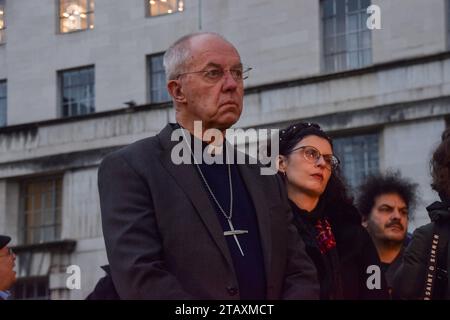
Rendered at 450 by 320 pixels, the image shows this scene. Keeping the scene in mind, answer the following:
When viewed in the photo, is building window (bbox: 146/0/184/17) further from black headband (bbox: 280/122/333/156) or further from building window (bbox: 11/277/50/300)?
black headband (bbox: 280/122/333/156)

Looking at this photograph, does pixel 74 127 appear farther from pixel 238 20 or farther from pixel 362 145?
pixel 362 145

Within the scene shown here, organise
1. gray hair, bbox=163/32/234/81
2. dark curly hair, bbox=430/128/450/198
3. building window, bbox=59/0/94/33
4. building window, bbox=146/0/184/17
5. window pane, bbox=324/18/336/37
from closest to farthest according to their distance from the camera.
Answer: gray hair, bbox=163/32/234/81, dark curly hair, bbox=430/128/450/198, window pane, bbox=324/18/336/37, building window, bbox=146/0/184/17, building window, bbox=59/0/94/33

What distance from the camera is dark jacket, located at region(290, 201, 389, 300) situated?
22.1 ft

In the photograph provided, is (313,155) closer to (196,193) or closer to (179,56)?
(179,56)

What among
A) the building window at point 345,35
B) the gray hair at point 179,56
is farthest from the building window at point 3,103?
the gray hair at point 179,56

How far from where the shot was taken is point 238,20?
2825 cm

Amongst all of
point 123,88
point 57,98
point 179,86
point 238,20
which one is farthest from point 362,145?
point 179,86

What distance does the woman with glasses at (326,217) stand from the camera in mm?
6785

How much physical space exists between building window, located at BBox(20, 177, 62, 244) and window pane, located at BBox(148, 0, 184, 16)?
493 centimetres

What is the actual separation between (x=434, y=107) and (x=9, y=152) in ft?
39.0

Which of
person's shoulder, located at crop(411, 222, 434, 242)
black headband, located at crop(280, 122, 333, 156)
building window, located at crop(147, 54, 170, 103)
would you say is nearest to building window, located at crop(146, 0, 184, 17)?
building window, located at crop(147, 54, 170, 103)

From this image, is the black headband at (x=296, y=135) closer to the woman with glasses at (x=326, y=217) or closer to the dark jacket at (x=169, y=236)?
the woman with glasses at (x=326, y=217)

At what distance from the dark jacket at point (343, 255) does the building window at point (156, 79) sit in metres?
22.4
